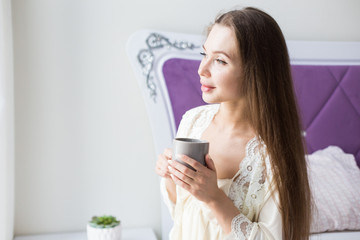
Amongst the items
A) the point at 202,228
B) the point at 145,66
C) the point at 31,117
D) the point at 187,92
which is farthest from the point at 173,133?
the point at 202,228

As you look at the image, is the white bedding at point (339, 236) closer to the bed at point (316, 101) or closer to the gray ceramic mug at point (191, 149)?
the bed at point (316, 101)

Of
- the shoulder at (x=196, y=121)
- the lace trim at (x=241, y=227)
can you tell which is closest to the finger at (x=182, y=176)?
the lace trim at (x=241, y=227)

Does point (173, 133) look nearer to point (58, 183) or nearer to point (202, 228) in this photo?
point (58, 183)

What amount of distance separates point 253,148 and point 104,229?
925 millimetres

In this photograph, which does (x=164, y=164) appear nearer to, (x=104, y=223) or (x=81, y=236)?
(x=104, y=223)

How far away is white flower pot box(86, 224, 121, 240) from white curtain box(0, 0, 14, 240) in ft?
1.18

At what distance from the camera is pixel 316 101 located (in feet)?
6.88

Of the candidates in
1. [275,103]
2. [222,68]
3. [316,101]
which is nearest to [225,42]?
[222,68]

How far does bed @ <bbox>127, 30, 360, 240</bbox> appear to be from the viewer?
5.65 ft

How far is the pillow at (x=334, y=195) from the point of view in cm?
168

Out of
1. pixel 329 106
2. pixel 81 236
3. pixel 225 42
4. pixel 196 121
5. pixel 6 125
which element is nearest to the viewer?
pixel 225 42

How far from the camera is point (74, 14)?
1.89 m

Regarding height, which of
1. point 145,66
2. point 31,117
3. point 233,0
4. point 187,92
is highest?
point 233,0

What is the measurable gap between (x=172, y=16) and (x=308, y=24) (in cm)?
79
